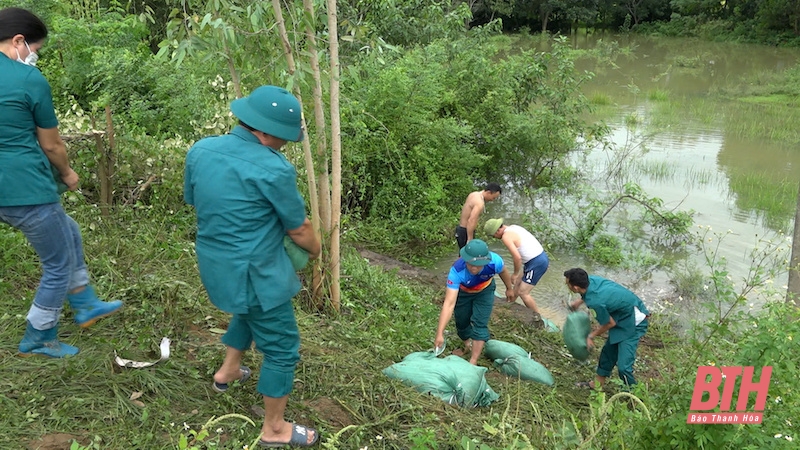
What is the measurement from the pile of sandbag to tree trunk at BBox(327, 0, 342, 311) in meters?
1.28

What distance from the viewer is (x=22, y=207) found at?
2.61 meters

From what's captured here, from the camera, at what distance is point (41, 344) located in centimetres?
285

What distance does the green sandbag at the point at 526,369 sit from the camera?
14.2ft

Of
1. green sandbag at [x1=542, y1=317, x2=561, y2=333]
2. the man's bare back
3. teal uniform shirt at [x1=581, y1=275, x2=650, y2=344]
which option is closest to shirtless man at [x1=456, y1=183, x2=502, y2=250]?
the man's bare back

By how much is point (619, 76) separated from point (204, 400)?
19.9 metres

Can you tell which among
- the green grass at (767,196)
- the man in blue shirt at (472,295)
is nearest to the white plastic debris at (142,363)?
the man in blue shirt at (472,295)

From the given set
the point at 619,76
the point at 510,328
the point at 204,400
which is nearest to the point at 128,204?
the point at 204,400

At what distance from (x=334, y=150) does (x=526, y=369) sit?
2038mm

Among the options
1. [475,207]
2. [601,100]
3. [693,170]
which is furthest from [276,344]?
[601,100]

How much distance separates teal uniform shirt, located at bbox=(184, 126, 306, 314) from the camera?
223cm

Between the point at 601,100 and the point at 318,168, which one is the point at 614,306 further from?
the point at 601,100

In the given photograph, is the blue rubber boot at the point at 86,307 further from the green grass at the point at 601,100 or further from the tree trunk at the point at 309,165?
the green grass at the point at 601,100

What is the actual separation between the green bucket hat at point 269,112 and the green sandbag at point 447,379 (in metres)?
1.75

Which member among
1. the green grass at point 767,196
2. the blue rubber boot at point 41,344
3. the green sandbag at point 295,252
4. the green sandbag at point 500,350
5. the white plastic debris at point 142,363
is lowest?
the green grass at point 767,196
